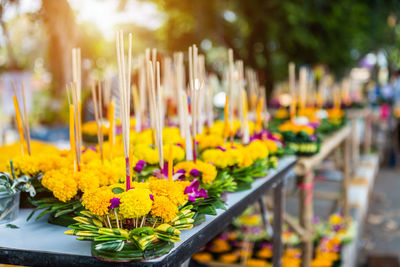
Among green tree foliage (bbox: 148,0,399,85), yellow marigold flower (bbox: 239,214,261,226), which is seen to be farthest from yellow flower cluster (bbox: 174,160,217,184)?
green tree foliage (bbox: 148,0,399,85)

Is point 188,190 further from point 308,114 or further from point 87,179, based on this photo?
point 308,114

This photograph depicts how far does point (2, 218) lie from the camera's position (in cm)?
113

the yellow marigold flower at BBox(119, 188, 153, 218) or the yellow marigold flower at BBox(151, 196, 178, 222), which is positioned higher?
the yellow marigold flower at BBox(119, 188, 153, 218)

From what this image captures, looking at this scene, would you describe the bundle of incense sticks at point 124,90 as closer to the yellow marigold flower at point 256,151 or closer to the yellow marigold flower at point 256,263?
the yellow marigold flower at point 256,151

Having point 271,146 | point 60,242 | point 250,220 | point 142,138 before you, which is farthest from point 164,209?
point 250,220

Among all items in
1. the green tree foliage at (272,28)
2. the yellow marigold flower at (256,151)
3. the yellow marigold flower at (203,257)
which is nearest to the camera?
the yellow marigold flower at (256,151)

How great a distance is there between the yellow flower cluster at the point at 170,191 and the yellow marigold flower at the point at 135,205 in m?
0.07

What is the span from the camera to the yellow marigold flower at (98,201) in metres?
0.93

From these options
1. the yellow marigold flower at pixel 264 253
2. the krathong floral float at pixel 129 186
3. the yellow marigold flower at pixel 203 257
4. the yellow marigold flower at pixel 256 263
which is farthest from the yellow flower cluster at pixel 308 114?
the krathong floral float at pixel 129 186

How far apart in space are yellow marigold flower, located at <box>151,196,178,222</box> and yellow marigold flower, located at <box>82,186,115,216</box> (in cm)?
10

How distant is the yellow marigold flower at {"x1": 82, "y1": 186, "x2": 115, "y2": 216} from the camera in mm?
934

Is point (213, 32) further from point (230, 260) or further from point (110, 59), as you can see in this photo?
point (110, 59)

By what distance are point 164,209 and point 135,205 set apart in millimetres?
72

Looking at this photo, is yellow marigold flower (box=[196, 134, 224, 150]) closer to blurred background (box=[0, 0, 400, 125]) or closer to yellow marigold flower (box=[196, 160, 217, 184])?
yellow marigold flower (box=[196, 160, 217, 184])
